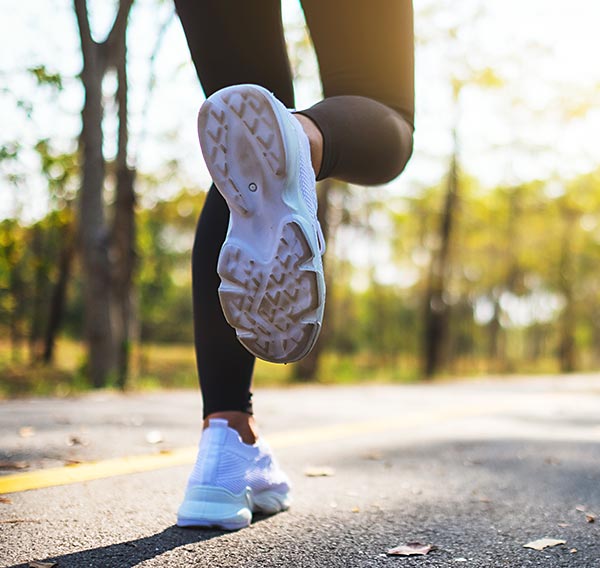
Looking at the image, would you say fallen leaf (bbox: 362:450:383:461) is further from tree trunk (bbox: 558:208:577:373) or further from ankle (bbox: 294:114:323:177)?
tree trunk (bbox: 558:208:577:373)

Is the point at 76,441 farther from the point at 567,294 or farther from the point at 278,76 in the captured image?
the point at 567,294

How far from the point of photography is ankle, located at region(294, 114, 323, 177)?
1.18 meters

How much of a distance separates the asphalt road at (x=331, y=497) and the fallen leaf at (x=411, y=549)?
17mm

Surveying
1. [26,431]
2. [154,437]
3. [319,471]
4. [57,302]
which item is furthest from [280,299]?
[57,302]

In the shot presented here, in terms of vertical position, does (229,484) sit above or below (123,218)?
below

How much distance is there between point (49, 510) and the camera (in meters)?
1.40

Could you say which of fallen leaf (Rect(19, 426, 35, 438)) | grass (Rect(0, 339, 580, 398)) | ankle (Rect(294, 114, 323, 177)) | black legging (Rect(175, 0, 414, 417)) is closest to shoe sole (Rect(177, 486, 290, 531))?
black legging (Rect(175, 0, 414, 417))

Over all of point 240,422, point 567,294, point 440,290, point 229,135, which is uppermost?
point 567,294

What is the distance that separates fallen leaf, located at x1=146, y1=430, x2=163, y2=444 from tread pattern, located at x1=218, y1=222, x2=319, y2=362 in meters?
1.39

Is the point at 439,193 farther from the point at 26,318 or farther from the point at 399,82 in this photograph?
the point at 399,82

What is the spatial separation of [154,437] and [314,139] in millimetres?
1548

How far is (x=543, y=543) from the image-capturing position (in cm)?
127

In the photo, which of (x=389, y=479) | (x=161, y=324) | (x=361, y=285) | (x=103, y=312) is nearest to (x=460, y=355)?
(x=361, y=285)

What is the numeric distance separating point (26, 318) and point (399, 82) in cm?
2115
